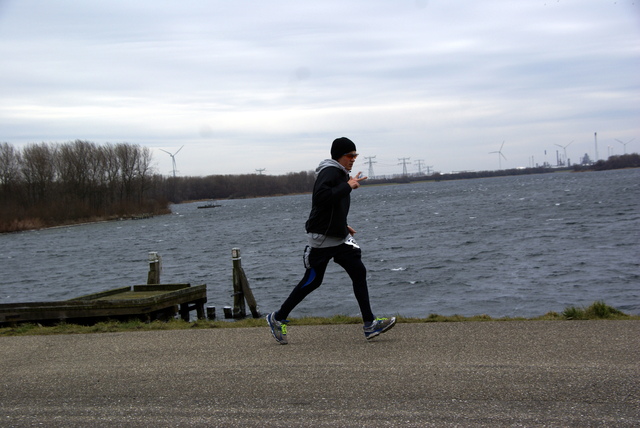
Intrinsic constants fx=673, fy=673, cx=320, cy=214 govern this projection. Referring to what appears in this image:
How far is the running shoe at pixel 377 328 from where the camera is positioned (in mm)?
6449

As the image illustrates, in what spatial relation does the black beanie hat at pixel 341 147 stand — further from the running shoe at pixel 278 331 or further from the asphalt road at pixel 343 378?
the asphalt road at pixel 343 378

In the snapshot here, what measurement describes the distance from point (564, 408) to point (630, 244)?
26768 mm

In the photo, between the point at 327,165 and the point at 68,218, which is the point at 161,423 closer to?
the point at 327,165

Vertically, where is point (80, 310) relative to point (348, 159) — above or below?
below

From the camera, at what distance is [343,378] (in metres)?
5.18

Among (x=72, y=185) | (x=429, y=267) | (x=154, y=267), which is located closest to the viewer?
(x=154, y=267)

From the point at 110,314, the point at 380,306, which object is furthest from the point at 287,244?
the point at 110,314

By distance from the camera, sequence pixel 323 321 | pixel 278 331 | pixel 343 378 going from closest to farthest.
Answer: pixel 343 378, pixel 278 331, pixel 323 321

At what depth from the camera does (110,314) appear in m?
10.8

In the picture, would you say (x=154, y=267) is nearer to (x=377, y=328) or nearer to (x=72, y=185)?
(x=377, y=328)

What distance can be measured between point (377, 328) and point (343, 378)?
1.34m

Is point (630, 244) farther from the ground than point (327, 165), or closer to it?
closer to it

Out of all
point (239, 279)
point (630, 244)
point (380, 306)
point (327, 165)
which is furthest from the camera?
point (630, 244)

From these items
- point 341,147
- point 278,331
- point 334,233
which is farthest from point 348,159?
point 278,331
